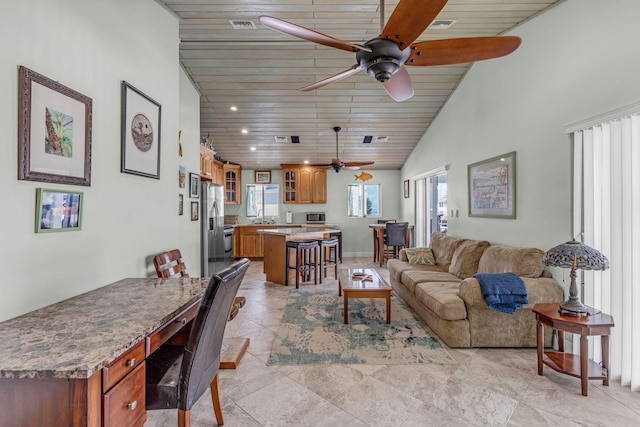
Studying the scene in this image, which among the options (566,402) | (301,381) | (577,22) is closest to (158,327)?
(301,381)

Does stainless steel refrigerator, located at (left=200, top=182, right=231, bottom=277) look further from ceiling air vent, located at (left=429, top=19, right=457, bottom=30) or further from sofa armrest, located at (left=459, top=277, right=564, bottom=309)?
ceiling air vent, located at (left=429, top=19, right=457, bottom=30)

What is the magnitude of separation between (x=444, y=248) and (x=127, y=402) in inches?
164

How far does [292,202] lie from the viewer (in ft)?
25.5

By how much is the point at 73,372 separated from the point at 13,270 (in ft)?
2.83

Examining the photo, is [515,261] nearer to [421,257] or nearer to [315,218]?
[421,257]

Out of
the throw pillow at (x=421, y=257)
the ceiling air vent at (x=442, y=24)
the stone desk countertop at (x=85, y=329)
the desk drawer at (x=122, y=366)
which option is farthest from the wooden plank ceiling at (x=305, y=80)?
the desk drawer at (x=122, y=366)

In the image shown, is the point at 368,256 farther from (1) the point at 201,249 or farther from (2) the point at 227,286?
(2) the point at 227,286

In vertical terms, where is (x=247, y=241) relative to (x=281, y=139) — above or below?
below

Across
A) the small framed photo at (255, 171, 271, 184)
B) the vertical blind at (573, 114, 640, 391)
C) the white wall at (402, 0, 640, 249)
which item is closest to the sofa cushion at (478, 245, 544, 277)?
the white wall at (402, 0, 640, 249)

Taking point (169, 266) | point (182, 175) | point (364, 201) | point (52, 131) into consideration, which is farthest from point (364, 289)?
point (364, 201)

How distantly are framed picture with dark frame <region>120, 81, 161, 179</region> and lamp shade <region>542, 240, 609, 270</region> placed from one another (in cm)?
320

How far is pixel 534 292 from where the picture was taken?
262cm

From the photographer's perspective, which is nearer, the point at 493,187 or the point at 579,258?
the point at 579,258

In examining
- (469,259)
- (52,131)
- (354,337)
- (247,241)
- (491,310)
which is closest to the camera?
(52,131)
